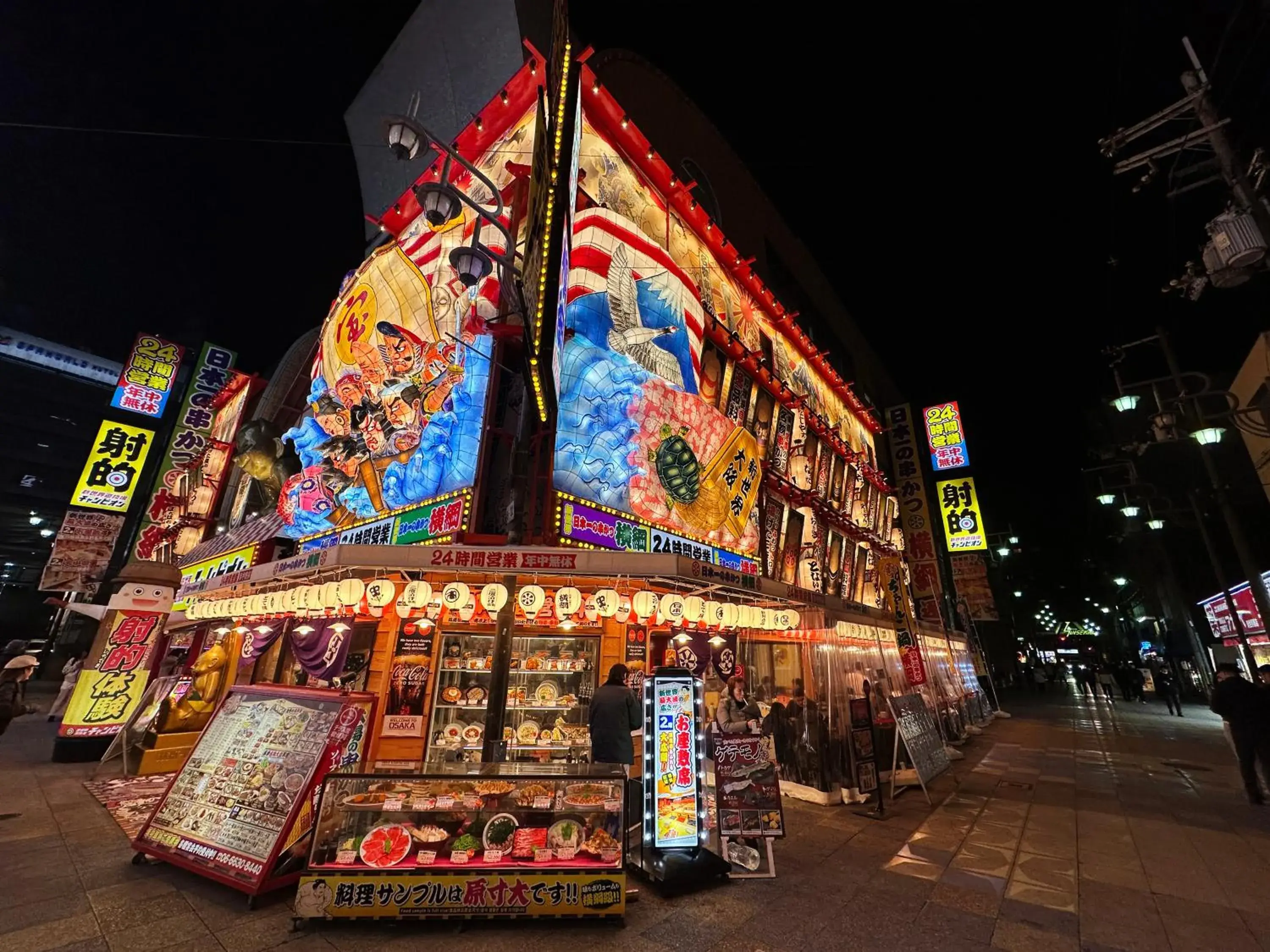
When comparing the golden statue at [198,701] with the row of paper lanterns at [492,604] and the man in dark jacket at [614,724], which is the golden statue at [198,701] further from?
the man in dark jacket at [614,724]

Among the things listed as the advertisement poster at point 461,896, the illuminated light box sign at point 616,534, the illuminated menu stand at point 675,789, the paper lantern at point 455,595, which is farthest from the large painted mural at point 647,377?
the advertisement poster at point 461,896

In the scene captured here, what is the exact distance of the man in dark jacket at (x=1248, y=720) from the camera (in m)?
9.23

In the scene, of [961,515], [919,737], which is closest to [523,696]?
[919,737]

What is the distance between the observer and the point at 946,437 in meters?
28.0

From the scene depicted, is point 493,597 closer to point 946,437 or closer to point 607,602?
point 607,602

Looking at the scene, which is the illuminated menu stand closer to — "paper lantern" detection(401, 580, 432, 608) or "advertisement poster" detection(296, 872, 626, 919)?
"advertisement poster" detection(296, 872, 626, 919)

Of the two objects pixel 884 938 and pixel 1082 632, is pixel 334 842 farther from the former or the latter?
pixel 1082 632

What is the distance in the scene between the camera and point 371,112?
58.5ft

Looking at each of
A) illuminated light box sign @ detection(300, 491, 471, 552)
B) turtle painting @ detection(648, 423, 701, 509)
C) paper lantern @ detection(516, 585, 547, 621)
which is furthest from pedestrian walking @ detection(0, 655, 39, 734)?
turtle painting @ detection(648, 423, 701, 509)

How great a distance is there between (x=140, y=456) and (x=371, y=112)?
14.8 m

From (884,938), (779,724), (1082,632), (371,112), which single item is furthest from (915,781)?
(1082,632)

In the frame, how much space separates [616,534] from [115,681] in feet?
42.6

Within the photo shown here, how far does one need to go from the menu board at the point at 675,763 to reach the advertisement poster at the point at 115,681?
1369 cm

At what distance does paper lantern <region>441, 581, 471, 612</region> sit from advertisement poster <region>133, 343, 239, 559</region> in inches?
745
